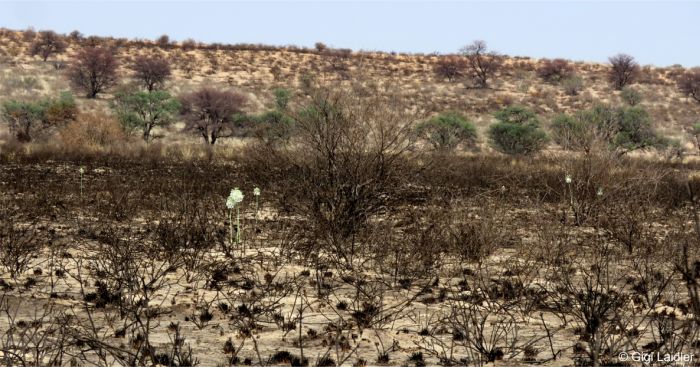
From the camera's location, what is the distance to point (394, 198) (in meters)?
11.1

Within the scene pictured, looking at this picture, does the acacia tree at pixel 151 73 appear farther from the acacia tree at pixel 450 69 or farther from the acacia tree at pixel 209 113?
the acacia tree at pixel 450 69

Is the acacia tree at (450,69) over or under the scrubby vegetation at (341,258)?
over

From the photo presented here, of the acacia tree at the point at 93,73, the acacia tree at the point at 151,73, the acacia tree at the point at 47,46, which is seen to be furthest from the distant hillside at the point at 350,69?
the acacia tree at the point at 93,73

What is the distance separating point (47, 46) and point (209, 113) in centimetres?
2726

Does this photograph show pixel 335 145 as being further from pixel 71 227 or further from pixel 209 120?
pixel 209 120

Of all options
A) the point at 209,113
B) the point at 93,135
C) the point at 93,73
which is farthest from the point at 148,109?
the point at 93,73

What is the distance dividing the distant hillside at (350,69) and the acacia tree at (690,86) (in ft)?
2.06

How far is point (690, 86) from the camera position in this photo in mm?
55625

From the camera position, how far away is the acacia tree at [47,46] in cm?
5625

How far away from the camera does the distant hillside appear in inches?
1912

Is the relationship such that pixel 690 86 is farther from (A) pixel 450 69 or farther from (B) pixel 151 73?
(B) pixel 151 73

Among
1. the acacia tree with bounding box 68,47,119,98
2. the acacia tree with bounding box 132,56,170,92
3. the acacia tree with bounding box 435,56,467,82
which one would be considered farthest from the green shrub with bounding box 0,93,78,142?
the acacia tree with bounding box 435,56,467,82

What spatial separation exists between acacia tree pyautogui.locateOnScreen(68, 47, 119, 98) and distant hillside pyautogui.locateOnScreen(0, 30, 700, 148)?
1058 mm

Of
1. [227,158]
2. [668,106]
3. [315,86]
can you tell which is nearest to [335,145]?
[315,86]
